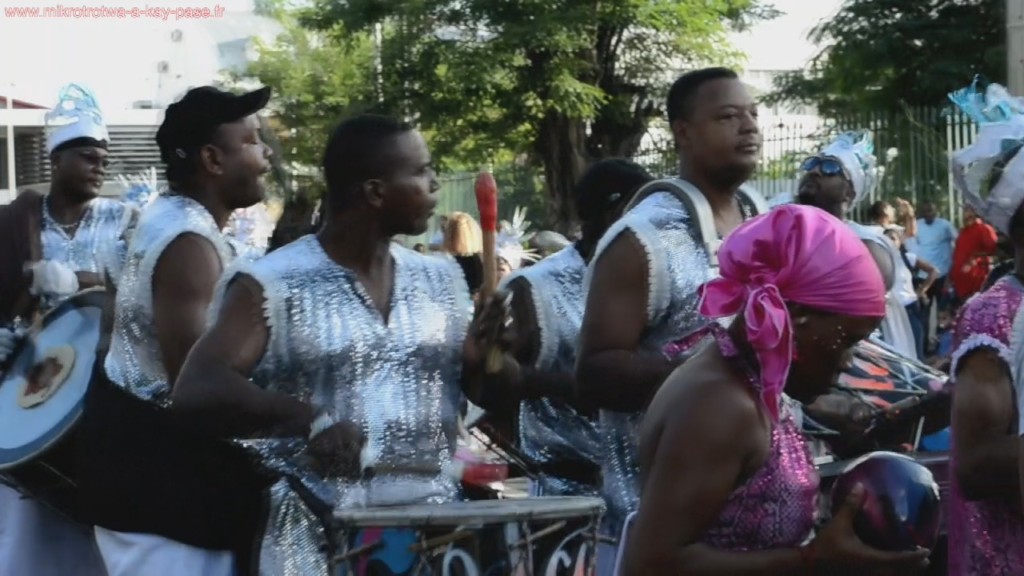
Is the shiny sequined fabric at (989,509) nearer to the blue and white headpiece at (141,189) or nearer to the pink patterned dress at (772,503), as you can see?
the pink patterned dress at (772,503)

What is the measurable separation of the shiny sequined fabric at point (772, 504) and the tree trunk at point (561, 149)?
26699mm

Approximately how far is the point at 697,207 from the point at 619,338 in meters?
A: 0.40

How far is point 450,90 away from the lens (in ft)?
101

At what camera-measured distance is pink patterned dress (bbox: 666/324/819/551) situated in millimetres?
3164

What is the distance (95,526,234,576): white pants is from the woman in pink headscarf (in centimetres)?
191

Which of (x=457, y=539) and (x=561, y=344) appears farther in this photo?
(x=561, y=344)

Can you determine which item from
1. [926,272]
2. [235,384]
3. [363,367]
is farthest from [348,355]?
[926,272]

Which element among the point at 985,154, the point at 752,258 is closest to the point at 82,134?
the point at 985,154

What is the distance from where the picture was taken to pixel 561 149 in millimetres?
30781

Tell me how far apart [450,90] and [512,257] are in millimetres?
20494

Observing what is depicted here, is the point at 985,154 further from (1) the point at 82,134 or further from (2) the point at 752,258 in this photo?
(1) the point at 82,134

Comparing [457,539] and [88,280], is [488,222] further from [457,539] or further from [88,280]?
[88,280]

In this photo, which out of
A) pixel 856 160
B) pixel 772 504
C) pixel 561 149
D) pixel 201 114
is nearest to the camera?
pixel 772 504

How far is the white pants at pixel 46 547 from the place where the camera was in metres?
6.28
